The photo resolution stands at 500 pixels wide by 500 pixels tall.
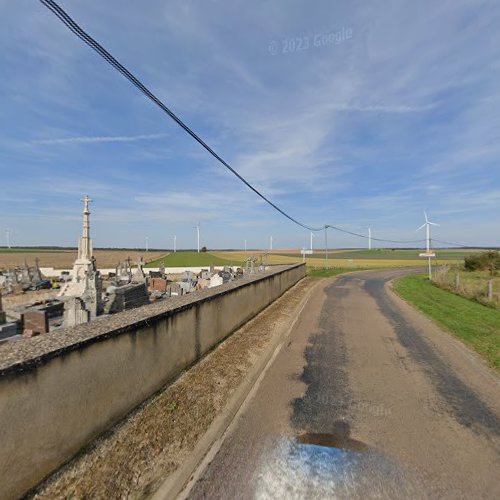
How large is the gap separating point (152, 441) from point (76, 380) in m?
1.15

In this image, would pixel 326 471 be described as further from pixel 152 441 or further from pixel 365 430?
pixel 152 441

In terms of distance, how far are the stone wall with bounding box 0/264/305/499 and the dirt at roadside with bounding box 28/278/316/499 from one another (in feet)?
0.49

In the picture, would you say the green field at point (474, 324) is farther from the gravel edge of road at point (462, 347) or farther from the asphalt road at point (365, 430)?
the asphalt road at point (365, 430)

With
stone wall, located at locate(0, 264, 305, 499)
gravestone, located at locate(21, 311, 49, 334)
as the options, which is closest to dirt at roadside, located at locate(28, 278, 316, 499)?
stone wall, located at locate(0, 264, 305, 499)

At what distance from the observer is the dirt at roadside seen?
3.06 meters

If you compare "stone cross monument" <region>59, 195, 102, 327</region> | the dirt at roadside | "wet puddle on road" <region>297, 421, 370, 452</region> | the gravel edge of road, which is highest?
"stone cross monument" <region>59, 195, 102, 327</region>

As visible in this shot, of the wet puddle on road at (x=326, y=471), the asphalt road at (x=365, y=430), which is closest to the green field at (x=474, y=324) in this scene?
the asphalt road at (x=365, y=430)

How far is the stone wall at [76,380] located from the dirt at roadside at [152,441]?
150 mm

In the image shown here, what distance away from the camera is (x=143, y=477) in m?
3.22

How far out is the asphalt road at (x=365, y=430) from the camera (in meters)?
3.19

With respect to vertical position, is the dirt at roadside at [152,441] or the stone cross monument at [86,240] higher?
the stone cross monument at [86,240]

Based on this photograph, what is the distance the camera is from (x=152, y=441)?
381cm

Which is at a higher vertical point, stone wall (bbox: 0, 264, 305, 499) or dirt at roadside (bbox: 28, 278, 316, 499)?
stone wall (bbox: 0, 264, 305, 499)

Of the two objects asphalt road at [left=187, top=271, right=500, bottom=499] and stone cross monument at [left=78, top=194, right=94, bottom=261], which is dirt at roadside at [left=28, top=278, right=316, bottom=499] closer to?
asphalt road at [left=187, top=271, right=500, bottom=499]
